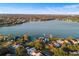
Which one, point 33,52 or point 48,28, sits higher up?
point 48,28

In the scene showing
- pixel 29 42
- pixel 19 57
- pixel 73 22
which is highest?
pixel 73 22

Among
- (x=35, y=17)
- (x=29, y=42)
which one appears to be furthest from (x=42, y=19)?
(x=29, y=42)

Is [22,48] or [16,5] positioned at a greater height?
[16,5]

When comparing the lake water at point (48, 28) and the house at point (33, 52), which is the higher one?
the lake water at point (48, 28)

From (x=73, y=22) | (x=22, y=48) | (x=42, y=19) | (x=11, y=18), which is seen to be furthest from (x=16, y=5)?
(x=73, y=22)

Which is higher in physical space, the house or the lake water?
the lake water

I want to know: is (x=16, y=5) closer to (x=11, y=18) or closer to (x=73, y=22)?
(x=11, y=18)

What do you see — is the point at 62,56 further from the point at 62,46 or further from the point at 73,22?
the point at 73,22
